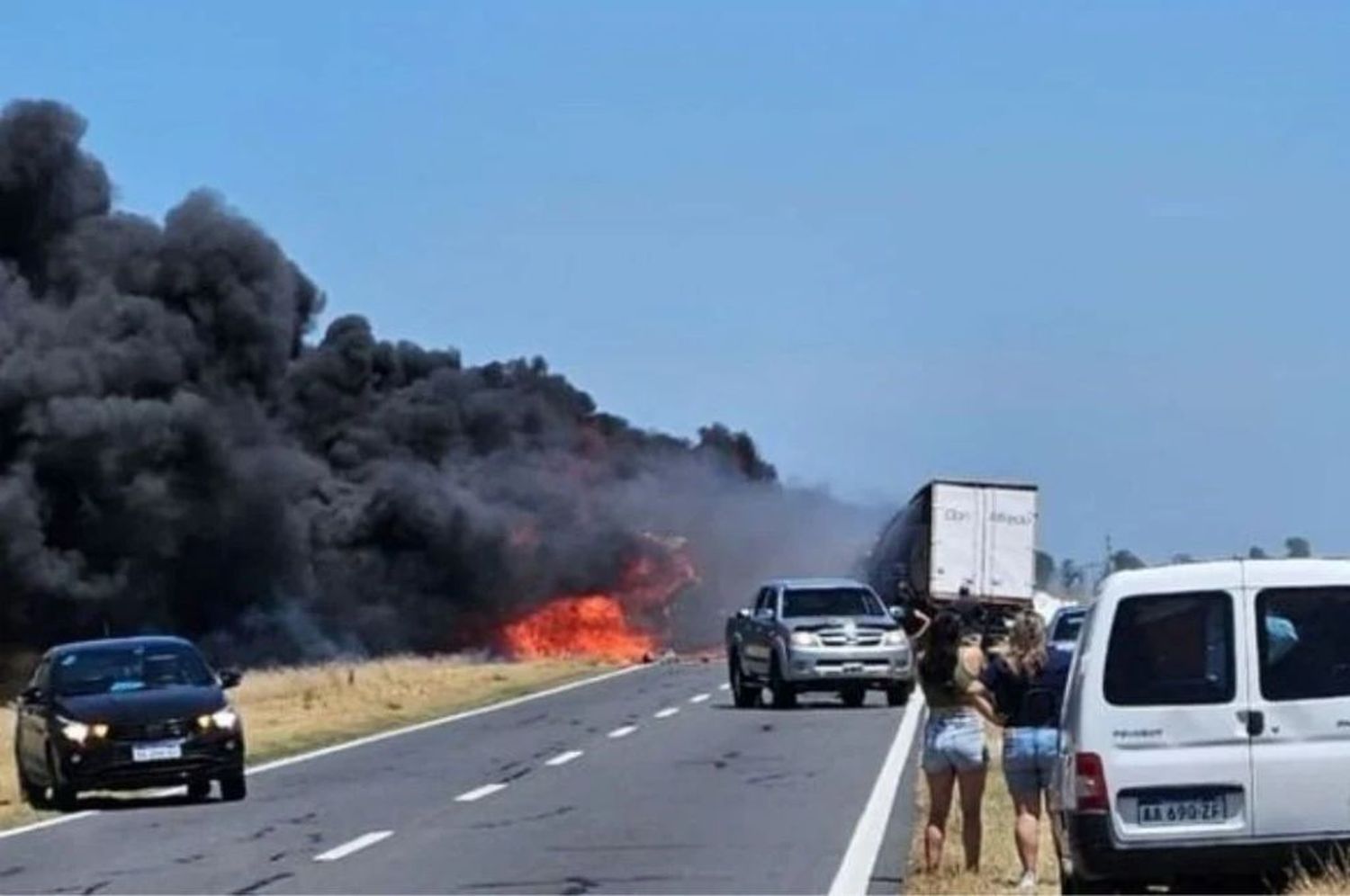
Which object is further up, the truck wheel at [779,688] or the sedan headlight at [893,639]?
the sedan headlight at [893,639]

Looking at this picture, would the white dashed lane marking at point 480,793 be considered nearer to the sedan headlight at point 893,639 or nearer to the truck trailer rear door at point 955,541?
the sedan headlight at point 893,639

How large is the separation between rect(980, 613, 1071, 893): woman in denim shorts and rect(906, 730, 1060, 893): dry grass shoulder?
0.36 metres

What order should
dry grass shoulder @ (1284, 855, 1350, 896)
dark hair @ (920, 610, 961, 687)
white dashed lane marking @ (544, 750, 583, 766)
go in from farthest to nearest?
white dashed lane marking @ (544, 750, 583, 766) → dark hair @ (920, 610, 961, 687) → dry grass shoulder @ (1284, 855, 1350, 896)

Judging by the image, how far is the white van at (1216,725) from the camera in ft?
41.7

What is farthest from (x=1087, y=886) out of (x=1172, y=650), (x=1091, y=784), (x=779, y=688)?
(x=779, y=688)

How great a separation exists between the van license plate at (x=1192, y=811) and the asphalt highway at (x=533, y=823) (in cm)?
316

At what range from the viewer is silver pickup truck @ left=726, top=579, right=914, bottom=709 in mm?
38219

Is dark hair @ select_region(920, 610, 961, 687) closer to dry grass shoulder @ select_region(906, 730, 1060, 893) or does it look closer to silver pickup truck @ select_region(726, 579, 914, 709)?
dry grass shoulder @ select_region(906, 730, 1060, 893)

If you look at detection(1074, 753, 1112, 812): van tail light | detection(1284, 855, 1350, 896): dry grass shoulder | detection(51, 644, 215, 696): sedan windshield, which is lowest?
detection(1284, 855, 1350, 896): dry grass shoulder

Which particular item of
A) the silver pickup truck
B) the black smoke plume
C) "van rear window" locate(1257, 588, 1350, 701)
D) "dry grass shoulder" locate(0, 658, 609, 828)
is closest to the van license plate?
"van rear window" locate(1257, 588, 1350, 701)

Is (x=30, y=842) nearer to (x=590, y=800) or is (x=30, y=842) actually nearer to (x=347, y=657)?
(x=590, y=800)

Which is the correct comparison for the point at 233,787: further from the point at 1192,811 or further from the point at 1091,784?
the point at 1192,811

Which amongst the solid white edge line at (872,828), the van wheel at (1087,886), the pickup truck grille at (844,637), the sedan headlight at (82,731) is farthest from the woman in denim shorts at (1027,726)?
the pickup truck grille at (844,637)

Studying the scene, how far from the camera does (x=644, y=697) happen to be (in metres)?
44.9
